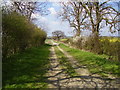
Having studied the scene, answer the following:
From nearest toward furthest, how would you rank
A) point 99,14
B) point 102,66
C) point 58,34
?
point 102,66
point 99,14
point 58,34

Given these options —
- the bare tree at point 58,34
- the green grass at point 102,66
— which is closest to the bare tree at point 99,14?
the green grass at point 102,66

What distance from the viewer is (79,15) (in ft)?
60.7

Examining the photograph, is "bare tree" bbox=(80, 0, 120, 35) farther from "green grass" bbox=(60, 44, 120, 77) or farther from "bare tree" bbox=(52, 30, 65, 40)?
"bare tree" bbox=(52, 30, 65, 40)

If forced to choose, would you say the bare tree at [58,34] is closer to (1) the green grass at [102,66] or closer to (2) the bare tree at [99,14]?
(2) the bare tree at [99,14]

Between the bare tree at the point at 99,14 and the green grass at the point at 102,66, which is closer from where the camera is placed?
the green grass at the point at 102,66

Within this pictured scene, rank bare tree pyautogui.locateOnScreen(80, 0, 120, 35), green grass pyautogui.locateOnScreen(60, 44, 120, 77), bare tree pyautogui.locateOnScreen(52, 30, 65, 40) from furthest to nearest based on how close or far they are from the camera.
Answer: bare tree pyautogui.locateOnScreen(52, 30, 65, 40), bare tree pyautogui.locateOnScreen(80, 0, 120, 35), green grass pyautogui.locateOnScreen(60, 44, 120, 77)

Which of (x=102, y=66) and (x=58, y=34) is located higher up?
(x=58, y=34)

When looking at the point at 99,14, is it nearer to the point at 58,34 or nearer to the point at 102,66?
the point at 102,66

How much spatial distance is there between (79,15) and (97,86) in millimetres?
16641

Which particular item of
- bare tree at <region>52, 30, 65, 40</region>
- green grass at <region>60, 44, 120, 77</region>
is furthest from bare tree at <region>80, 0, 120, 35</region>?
bare tree at <region>52, 30, 65, 40</region>

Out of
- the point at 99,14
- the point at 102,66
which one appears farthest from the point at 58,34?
the point at 102,66

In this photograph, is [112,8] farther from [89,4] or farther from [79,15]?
[79,15]

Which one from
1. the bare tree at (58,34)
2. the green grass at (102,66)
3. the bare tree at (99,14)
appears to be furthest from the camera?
the bare tree at (58,34)

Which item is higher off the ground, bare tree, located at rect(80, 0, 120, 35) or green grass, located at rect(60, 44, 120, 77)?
bare tree, located at rect(80, 0, 120, 35)
